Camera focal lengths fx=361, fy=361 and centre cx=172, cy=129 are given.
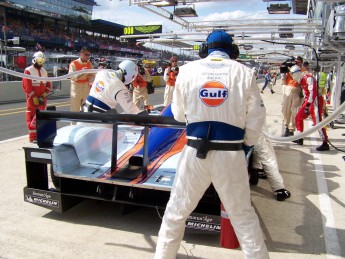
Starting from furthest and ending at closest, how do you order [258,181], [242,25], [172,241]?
[242,25]
[258,181]
[172,241]

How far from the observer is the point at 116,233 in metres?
3.39

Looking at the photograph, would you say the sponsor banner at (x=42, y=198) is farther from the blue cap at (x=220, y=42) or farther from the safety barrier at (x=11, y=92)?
the safety barrier at (x=11, y=92)

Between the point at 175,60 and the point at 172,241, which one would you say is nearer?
the point at 172,241

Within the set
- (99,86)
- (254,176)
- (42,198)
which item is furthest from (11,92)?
(254,176)

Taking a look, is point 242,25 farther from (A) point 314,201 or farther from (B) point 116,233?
(B) point 116,233

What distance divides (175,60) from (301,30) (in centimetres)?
430

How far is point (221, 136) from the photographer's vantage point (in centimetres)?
244

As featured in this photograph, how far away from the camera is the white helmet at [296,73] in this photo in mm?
8062

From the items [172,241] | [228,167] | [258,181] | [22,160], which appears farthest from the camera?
[22,160]

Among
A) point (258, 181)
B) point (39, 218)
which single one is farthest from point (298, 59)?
point (39, 218)

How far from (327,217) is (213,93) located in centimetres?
236

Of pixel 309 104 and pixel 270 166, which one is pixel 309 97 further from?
pixel 270 166

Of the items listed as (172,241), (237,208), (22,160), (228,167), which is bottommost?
(22,160)

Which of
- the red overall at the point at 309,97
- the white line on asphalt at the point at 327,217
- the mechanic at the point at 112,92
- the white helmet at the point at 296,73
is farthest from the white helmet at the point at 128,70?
the white helmet at the point at 296,73
